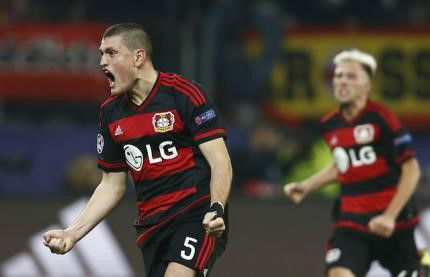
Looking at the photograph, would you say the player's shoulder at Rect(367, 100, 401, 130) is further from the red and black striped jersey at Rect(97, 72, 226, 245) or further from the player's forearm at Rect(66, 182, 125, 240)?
the player's forearm at Rect(66, 182, 125, 240)

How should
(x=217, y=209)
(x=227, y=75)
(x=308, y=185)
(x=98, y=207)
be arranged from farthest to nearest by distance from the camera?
1. (x=227, y=75)
2. (x=308, y=185)
3. (x=98, y=207)
4. (x=217, y=209)

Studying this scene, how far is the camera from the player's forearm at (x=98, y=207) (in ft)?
21.7

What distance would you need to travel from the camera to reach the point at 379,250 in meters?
8.50

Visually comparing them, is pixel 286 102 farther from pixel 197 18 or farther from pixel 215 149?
pixel 215 149

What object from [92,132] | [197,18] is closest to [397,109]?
[197,18]

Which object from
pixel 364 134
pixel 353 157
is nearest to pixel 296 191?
pixel 353 157

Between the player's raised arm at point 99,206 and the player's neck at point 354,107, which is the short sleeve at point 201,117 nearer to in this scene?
the player's raised arm at point 99,206

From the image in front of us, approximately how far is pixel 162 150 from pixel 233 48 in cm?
710

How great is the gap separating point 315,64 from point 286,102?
1.86ft

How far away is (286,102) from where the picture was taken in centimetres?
1418

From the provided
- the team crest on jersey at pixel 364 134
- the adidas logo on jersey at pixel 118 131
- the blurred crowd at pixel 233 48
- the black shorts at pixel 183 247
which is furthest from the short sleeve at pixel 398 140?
the blurred crowd at pixel 233 48

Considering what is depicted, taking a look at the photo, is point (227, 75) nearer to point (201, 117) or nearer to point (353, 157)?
point (353, 157)

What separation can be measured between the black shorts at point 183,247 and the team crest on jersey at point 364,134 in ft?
6.79

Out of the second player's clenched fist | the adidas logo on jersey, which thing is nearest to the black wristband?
the adidas logo on jersey
